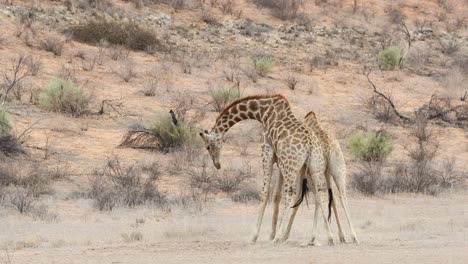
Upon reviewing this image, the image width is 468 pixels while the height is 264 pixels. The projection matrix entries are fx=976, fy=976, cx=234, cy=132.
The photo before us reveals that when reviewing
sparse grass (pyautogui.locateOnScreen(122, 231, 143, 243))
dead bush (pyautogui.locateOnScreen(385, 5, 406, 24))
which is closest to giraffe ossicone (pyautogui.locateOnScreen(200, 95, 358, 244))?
sparse grass (pyautogui.locateOnScreen(122, 231, 143, 243))

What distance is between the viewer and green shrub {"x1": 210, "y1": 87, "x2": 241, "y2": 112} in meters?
25.5

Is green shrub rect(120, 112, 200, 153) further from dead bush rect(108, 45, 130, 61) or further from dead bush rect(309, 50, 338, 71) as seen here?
dead bush rect(309, 50, 338, 71)

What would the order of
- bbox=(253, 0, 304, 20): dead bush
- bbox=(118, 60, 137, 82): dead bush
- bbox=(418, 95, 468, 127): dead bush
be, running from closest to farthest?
bbox=(418, 95, 468, 127): dead bush
bbox=(118, 60, 137, 82): dead bush
bbox=(253, 0, 304, 20): dead bush

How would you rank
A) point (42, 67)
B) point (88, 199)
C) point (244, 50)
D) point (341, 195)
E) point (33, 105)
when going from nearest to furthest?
1. point (341, 195)
2. point (88, 199)
3. point (33, 105)
4. point (42, 67)
5. point (244, 50)

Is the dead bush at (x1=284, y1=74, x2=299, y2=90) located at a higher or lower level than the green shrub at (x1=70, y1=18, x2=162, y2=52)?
lower

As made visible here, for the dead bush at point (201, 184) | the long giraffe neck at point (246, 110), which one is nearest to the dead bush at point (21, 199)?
the dead bush at point (201, 184)

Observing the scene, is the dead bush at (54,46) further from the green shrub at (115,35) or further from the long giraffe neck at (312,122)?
the long giraffe neck at (312,122)

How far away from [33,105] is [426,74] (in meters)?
14.2

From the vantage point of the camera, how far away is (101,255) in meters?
11.8

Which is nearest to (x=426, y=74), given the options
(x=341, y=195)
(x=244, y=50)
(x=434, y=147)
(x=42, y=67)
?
(x=244, y=50)

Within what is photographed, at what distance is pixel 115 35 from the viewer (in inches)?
1183

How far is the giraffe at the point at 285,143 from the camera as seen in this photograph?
12.4m

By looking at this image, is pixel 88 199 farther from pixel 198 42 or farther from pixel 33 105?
pixel 198 42

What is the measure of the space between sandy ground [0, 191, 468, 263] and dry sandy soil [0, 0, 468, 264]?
0.08ft
